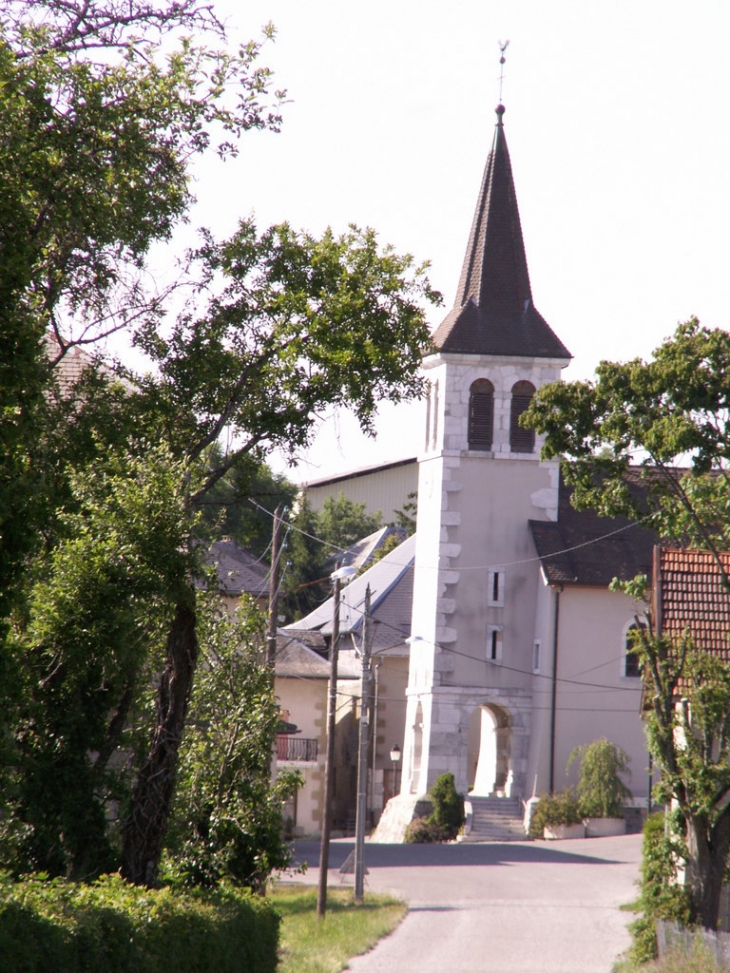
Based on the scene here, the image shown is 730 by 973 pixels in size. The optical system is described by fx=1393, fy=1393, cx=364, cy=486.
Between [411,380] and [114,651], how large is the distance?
4724 millimetres

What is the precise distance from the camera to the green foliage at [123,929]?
7672 millimetres

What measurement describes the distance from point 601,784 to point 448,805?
4518 mm

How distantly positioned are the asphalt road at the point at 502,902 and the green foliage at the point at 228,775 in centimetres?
462

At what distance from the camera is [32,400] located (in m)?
7.42

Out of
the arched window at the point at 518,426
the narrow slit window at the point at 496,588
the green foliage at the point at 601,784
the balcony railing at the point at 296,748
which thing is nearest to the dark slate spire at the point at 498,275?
the arched window at the point at 518,426

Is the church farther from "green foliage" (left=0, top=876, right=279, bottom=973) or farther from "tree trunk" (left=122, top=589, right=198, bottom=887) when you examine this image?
"green foliage" (left=0, top=876, right=279, bottom=973)

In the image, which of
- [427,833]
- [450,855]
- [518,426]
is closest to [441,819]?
[427,833]

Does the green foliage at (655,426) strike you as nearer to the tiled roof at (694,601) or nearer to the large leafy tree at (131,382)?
the tiled roof at (694,601)

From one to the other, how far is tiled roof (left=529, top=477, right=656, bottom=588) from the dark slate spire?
5.57m

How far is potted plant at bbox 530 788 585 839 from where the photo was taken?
39844 mm

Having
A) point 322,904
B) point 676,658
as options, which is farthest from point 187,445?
point 322,904

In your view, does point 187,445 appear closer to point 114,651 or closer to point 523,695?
point 114,651

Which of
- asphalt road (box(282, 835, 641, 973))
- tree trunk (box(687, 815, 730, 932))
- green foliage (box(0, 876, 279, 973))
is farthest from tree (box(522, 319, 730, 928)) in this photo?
green foliage (box(0, 876, 279, 973))

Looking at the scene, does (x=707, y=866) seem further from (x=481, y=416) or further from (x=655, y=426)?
(x=481, y=416)
